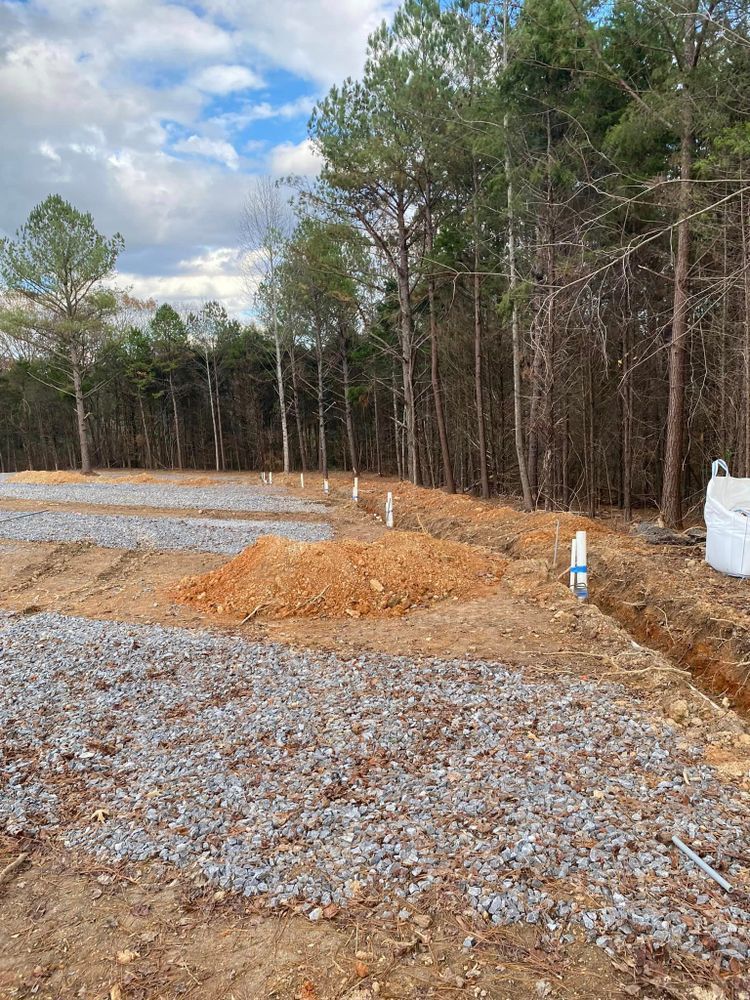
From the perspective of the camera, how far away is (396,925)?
2.38 m

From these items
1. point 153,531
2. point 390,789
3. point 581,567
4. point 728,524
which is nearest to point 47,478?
point 153,531

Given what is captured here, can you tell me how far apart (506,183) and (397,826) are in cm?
1441

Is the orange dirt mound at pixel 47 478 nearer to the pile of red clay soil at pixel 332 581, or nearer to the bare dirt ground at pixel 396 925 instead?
the bare dirt ground at pixel 396 925

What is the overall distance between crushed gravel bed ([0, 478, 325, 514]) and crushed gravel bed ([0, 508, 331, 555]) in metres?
2.23

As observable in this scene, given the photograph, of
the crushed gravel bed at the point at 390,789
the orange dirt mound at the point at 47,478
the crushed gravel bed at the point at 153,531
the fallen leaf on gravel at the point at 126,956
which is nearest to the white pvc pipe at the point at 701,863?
the crushed gravel bed at the point at 390,789

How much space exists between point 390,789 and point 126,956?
149 centimetres

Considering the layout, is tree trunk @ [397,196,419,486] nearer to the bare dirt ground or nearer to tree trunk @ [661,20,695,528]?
tree trunk @ [661,20,695,528]

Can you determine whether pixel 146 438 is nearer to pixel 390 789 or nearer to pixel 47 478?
pixel 47 478

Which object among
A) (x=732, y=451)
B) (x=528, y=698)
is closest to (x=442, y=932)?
(x=528, y=698)

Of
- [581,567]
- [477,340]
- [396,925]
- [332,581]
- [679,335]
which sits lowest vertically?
[396,925]

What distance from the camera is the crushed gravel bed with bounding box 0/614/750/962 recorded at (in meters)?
2.52

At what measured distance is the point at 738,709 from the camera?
5.25 m

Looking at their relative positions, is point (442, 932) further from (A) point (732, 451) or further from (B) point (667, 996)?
(A) point (732, 451)

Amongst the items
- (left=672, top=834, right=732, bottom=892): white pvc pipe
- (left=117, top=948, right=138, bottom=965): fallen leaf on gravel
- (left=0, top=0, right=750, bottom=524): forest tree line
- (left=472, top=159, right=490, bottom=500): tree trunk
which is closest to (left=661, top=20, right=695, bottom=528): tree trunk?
(left=0, top=0, right=750, bottom=524): forest tree line
